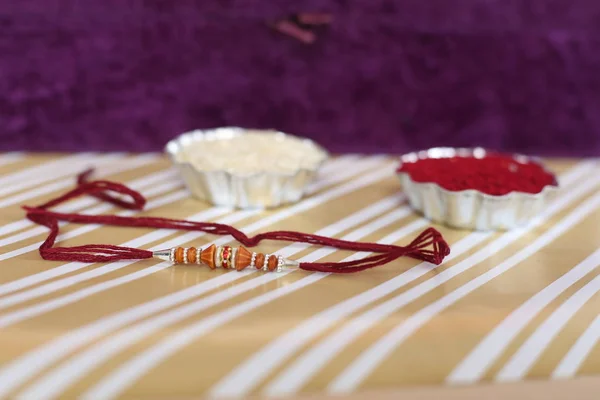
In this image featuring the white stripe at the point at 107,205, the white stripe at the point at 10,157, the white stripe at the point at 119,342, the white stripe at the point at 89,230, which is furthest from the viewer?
the white stripe at the point at 10,157

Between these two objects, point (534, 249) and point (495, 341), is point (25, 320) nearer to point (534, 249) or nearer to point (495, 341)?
point (495, 341)

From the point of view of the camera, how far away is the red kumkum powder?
0.73 m

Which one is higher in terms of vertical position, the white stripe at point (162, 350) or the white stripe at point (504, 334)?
Result: the white stripe at point (162, 350)

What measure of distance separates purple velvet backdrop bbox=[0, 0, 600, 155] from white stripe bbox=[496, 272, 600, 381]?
48 centimetres

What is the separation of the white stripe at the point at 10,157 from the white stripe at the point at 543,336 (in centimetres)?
77

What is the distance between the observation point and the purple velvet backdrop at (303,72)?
94 cm

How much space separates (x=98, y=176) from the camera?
0.89 metres

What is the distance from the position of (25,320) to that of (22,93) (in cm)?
56

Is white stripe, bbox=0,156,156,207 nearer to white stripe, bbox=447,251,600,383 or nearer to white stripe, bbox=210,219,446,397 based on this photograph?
white stripe, bbox=210,219,446,397

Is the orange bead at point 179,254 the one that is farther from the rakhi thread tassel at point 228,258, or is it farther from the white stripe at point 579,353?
the white stripe at point 579,353

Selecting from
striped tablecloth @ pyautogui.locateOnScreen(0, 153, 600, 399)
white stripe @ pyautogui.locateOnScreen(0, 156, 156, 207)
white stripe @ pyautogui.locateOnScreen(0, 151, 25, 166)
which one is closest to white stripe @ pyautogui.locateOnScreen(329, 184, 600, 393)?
striped tablecloth @ pyautogui.locateOnScreen(0, 153, 600, 399)

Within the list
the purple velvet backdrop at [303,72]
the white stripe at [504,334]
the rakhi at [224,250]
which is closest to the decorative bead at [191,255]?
the rakhi at [224,250]

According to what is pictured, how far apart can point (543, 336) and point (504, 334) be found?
→ 0.03 m

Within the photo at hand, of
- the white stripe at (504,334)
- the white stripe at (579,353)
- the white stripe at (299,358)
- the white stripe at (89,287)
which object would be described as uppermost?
the white stripe at (89,287)
